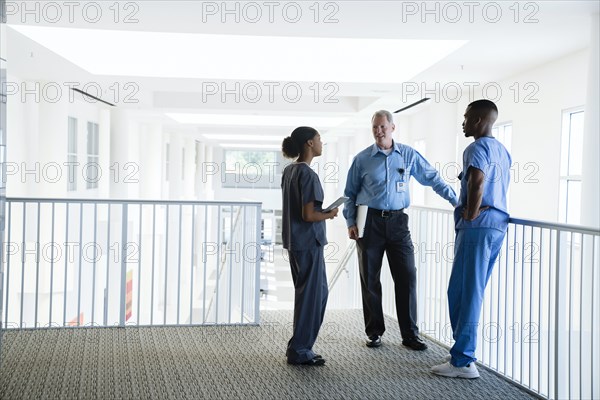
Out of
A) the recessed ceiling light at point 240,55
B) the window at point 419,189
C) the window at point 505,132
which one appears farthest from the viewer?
the window at point 419,189

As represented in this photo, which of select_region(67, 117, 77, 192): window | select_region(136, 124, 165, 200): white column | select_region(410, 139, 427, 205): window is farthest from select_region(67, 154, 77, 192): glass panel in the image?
select_region(410, 139, 427, 205): window

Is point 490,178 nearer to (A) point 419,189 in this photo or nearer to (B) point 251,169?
(A) point 419,189

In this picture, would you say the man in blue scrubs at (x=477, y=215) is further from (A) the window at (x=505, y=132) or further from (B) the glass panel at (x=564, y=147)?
(A) the window at (x=505, y=132)

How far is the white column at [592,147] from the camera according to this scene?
5.32 meters

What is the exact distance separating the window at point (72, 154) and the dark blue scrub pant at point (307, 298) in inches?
303

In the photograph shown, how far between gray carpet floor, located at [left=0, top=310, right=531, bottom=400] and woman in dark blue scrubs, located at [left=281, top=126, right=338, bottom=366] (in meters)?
0.27

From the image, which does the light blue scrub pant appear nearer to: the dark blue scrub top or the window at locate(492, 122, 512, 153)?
the dark blue scrub top

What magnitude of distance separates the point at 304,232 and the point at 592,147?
2.81 metres

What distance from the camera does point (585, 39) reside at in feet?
20.9

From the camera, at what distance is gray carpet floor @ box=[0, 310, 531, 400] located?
3.54m

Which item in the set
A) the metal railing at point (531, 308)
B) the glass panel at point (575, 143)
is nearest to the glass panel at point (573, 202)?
the glass panel at point (575, 143)

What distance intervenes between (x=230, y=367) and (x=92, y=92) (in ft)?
24.1

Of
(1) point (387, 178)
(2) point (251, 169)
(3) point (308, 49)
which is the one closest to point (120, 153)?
(3) point (308, 49)

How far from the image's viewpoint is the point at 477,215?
3572 millimetres
